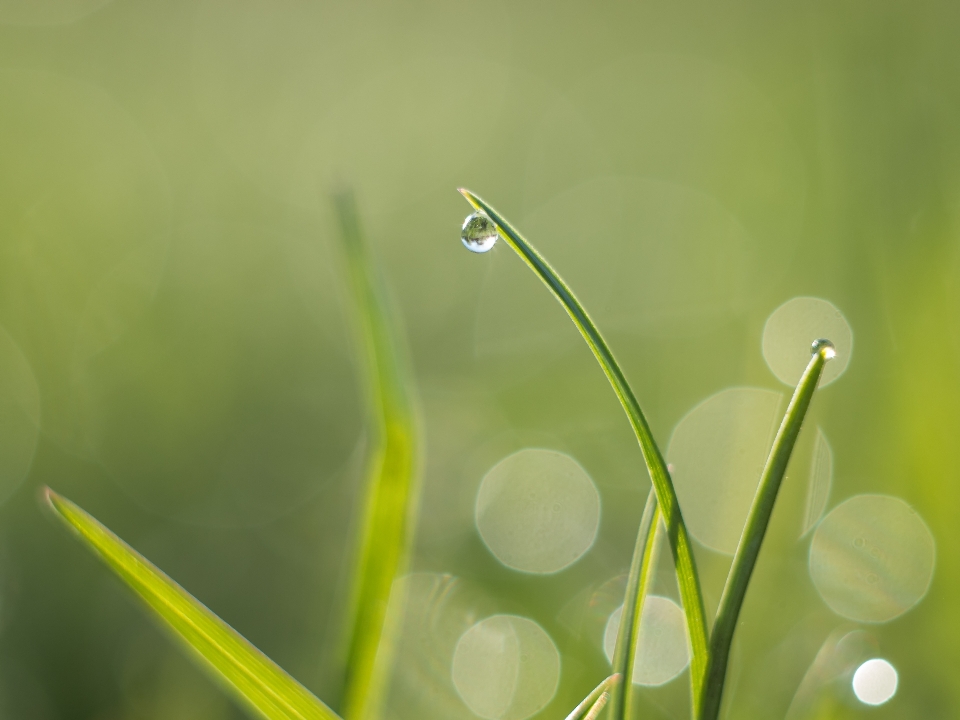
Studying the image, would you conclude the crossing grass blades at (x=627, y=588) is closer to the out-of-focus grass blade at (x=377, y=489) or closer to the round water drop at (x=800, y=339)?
the out-of-focus grass blade at (x=377, y=489)

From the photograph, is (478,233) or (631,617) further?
(478,233)

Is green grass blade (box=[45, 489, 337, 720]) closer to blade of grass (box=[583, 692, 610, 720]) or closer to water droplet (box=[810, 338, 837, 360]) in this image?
blade of grass (box=[583, 692, 610, 720])

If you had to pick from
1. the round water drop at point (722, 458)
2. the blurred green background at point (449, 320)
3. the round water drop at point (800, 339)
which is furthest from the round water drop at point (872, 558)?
the round water drop at point (800, 339)

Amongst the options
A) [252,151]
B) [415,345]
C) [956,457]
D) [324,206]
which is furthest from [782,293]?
[252,151]

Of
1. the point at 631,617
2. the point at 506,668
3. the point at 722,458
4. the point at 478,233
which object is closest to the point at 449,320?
the point at 722,458

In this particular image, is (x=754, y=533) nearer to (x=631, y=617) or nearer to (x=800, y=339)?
(x=631, y=617)

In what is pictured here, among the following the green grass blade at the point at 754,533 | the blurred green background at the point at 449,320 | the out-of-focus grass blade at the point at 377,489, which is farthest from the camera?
the blurred green background at the point at 449,320

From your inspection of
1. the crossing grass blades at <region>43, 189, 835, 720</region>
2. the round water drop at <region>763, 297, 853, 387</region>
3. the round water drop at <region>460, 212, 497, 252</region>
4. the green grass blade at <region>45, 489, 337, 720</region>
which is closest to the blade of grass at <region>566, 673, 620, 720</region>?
the crossing grass blades at <region>43, 189, 835, 720</region>
